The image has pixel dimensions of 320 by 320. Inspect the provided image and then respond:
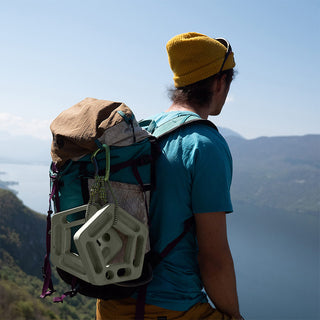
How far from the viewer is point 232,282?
47.4 inches

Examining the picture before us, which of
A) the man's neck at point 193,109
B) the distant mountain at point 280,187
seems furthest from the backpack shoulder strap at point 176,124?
the distant mountain at point 280,187

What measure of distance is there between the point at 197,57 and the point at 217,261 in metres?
0.78

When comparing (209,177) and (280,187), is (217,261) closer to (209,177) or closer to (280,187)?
(209,177)

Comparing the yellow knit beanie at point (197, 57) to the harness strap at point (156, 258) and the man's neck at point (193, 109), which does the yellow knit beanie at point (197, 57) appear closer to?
the man's neck at point (193, 109)

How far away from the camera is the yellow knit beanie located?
52.2 inches

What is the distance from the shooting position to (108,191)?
113 centimetres

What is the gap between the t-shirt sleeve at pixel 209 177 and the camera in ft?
3.73

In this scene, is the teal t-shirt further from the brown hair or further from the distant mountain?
the distant mountain

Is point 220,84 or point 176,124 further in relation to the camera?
point 220,84

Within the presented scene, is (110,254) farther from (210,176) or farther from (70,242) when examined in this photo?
(210,176)

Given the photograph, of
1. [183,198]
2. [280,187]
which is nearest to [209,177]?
[183,198]

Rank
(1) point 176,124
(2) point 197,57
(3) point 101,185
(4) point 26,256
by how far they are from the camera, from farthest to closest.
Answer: (4) point 26,256 → (2) point 197,57 → (1) point 176,124 → (3) point 101,185

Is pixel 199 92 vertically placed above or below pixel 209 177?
above

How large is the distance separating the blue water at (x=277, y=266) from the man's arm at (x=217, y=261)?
5046 centimetres
